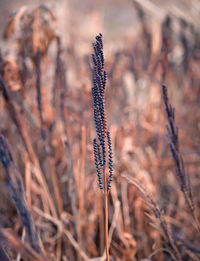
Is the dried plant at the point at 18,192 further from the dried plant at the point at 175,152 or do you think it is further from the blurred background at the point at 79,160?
the dried plant at the point at 175,152

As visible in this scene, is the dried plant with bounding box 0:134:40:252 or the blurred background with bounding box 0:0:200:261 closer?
the dried plant with bounding box 0:134:40:252

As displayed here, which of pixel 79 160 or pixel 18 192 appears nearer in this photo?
pixel 18 192

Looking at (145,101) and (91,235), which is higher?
(145,101)

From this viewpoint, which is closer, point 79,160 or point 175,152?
point 175,152

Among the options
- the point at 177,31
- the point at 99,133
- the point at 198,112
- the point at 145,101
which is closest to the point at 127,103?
the point at 145,101

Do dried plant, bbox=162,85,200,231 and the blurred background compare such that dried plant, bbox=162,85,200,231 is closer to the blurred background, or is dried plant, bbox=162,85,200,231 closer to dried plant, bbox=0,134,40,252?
the blurred background

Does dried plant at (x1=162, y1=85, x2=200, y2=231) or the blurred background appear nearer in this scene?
dried plant at (x1=162, y1=85, x2=200, y2=231)

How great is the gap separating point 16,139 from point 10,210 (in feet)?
0.88

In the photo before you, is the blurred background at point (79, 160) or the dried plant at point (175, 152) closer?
the dried plant at point (175, 152)

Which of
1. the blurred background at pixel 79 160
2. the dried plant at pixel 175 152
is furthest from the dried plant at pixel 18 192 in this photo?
the dried plant at pixel 175 152

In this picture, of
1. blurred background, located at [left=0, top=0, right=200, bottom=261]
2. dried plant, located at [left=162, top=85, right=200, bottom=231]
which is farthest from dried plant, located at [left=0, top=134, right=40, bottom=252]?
dried plant, located at [left=162, top=85, right=200, bottom=231]

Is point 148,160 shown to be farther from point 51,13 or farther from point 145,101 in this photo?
point 51,13

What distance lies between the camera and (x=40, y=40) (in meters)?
0.76

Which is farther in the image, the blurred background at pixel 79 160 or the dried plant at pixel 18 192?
the blurred background at pixel 79 160
